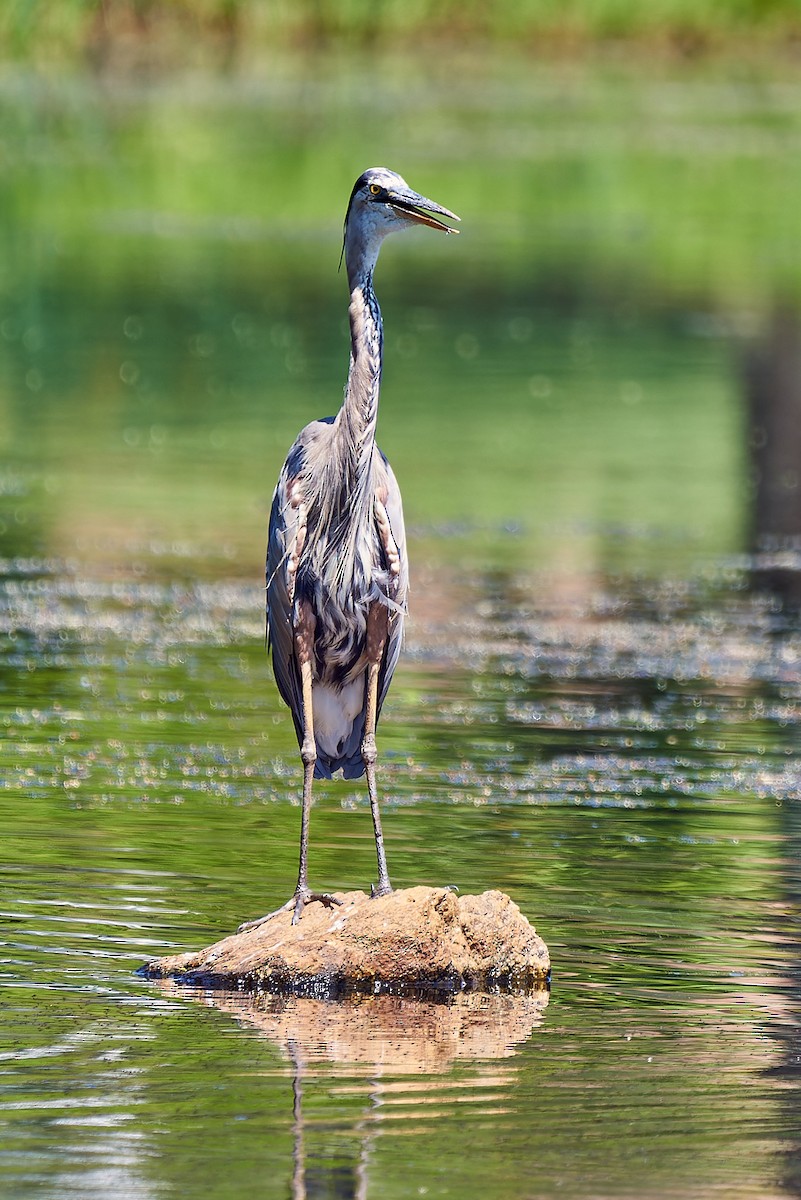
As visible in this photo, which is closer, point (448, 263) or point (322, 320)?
point (322, 320)

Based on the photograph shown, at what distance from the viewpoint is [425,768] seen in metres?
9.51

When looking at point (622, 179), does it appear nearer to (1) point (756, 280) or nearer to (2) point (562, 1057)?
(1) point (756, 280)

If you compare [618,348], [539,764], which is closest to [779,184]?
[618,348]

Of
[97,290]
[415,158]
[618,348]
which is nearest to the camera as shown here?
[618,348]

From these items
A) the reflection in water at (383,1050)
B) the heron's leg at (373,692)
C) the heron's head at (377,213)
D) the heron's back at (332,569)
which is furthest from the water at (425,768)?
the heron's head at (377,213)

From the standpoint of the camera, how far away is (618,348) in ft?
71.4

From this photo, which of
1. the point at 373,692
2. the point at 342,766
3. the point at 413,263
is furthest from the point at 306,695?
the point at 413,263

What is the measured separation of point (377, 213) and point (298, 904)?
1.85 metres

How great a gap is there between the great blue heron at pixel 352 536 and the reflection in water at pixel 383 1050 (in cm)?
57

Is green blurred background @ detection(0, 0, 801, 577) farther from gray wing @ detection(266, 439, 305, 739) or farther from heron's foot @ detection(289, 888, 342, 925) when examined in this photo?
heron's foot @ detection(289, 888, 342, 925)

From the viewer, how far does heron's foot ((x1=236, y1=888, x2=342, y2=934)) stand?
6988 millimetres

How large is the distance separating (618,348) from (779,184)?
478 inches

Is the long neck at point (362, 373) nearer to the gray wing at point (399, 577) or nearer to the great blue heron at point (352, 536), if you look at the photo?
the great blue heron at point (352, 536)

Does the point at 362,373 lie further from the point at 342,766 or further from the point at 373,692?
the point at 342,766
